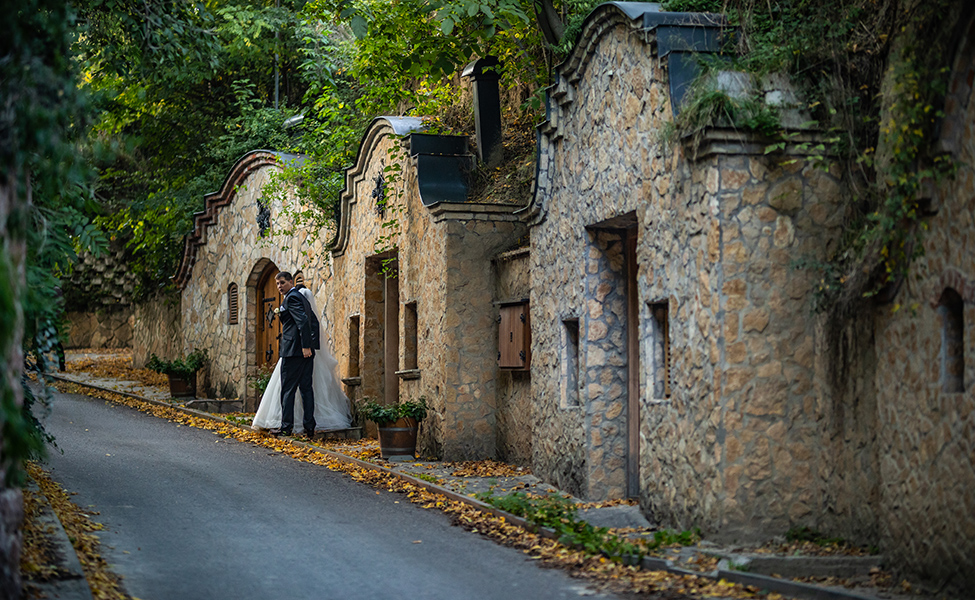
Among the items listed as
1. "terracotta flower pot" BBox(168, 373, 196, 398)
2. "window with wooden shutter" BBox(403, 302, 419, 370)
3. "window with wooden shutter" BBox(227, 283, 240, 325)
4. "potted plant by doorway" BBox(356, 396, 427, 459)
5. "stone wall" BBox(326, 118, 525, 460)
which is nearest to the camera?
"potted plant by doorway" BBox(356, 396, 427, 459)

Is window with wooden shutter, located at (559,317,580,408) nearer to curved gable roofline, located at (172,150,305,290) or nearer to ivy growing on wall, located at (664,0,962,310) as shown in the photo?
ivy growing on wall, located at (664,0,962,310)

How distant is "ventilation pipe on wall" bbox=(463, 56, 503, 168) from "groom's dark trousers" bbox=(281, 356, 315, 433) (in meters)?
3.81

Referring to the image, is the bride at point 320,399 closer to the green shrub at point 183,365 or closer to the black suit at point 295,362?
the black suit at point 295,362

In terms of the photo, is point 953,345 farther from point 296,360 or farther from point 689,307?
point 296,360

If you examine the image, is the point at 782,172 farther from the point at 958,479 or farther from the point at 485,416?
the point at 485,416

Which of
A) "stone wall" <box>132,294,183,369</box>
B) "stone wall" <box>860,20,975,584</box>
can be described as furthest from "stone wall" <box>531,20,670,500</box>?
"stone wall" <box>132,294,183,369</box>

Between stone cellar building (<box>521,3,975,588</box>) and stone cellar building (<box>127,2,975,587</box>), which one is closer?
stone cellar building (<box>521,3,975,588</box>)

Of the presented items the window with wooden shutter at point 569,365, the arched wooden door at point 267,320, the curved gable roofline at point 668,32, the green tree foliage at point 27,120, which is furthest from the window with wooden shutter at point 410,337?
the green tree foliage at point 27,120

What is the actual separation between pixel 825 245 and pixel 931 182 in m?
1.21

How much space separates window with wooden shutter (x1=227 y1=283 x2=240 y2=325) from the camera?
66.0 feet

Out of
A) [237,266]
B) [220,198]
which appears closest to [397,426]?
[237,266]

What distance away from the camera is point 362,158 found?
1534 centimetres

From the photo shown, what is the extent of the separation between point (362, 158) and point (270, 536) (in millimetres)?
8287

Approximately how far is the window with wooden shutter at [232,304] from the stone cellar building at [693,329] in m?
7.96
